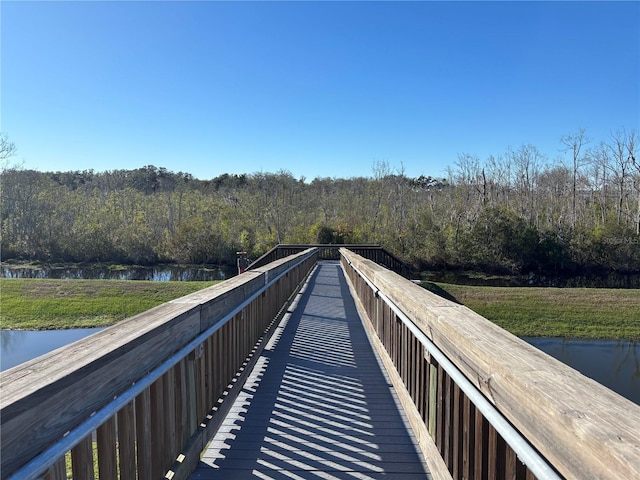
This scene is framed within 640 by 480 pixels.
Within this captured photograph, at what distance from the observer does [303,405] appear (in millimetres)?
3812

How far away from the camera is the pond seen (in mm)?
12062

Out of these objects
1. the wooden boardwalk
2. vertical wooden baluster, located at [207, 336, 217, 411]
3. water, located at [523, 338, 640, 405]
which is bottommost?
water, located at [523, 338, 640, 405]

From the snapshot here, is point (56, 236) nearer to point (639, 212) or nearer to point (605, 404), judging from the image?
point (605, 404)

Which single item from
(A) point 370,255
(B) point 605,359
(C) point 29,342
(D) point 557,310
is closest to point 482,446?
(B) point 605,359

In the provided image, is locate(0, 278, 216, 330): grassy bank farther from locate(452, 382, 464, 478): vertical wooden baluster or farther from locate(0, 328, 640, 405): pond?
locate(452, 382, 464, 478): vertical wooden baluster

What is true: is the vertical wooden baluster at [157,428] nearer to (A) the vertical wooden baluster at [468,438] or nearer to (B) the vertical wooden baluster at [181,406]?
(B) the vertical wooden baluster at [181,406]

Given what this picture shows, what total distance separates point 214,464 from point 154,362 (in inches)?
43.3

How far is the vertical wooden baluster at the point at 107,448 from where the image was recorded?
1.68m

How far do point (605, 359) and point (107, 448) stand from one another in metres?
15.7

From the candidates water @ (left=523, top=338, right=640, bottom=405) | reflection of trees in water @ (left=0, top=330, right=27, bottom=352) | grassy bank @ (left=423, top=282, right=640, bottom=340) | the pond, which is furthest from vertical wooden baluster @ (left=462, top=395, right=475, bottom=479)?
grassy bank @ (left=423, top=282, right=640, bottom=340)

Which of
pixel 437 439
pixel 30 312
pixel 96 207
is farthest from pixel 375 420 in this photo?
pixel 96 207

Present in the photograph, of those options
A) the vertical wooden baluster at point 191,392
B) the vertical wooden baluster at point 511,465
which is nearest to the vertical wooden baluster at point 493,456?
the vertical wooden baluster at point 511,465

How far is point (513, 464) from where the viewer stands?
152 centimetres

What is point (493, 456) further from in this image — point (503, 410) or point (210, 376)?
point (210, 376)
